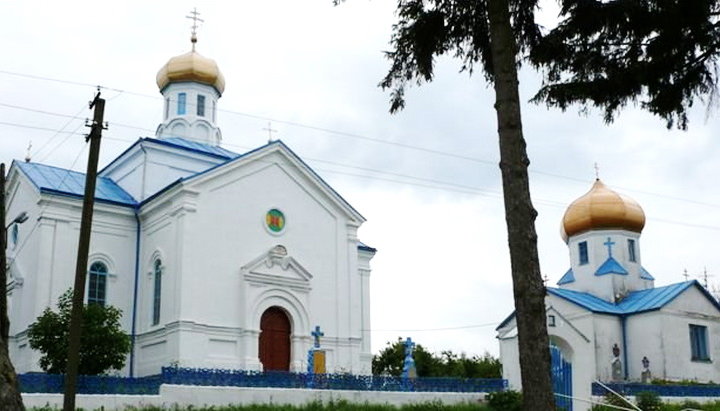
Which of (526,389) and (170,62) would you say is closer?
(526,389)

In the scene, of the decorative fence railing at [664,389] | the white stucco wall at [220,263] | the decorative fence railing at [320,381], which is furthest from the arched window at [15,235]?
the decorative fence railing at [664,389]

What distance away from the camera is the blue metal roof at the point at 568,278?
1310 inches

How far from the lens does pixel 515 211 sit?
29.4 feet

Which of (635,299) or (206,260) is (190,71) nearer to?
(206,260)

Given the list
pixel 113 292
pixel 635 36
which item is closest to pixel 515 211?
pixel 635 36

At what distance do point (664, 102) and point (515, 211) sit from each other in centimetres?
207

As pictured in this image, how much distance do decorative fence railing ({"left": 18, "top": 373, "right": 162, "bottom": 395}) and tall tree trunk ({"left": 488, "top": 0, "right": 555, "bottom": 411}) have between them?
8.83 meters

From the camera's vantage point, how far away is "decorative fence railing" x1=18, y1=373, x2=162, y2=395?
14367 mm

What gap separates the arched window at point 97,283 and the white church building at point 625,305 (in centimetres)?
1242

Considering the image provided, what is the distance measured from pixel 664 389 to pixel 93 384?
48.6 ft

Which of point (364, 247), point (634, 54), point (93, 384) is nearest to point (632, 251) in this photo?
point (364, 247)

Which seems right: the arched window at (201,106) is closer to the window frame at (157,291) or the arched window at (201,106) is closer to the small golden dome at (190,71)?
the small golden dome at (190,71)

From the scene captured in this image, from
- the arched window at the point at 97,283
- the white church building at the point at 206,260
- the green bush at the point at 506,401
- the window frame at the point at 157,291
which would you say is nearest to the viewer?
the green bush at the point at 506,401

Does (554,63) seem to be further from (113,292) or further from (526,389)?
(113,292)
